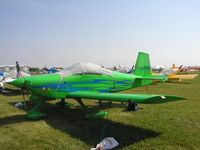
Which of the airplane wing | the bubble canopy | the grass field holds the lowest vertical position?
the grass field

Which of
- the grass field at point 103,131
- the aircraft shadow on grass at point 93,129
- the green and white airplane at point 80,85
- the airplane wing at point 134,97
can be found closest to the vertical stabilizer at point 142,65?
the green and white airplane at point 80,85

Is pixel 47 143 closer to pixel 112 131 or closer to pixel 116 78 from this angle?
pixel 112 131

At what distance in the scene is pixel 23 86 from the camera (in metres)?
5.18

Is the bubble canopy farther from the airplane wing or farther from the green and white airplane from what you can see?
the airplane wing

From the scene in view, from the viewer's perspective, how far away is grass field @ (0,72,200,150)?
3648mm

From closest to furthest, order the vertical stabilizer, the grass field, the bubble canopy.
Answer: the grass field, the bubble canopy, the vertical stabilizer

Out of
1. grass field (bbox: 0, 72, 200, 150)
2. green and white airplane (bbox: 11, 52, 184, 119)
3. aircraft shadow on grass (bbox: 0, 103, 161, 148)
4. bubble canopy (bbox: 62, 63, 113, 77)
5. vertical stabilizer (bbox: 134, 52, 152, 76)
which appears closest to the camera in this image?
grass field (bbox: 0, 72, 200, 150)

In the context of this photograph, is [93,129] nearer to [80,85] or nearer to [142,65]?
[80,85]

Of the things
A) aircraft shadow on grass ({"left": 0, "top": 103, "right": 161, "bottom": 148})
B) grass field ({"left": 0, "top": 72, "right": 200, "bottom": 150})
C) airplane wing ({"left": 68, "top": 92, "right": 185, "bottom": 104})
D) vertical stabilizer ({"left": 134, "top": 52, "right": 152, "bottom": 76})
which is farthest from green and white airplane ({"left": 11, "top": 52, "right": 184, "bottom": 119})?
vertical stabilizer ({"left": 134, "top": 52, "right": 152, "bottom": 76})

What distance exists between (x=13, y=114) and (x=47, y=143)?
3.20 m

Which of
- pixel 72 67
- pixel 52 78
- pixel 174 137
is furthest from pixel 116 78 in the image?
pixel 174 137

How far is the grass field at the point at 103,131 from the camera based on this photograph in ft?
12.0

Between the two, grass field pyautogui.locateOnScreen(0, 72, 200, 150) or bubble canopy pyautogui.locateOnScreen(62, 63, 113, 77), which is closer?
grass field pyautogui.locateOnScreen(0, 72, 200, 150)

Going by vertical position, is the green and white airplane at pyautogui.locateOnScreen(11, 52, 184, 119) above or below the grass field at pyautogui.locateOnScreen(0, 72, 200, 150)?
above
